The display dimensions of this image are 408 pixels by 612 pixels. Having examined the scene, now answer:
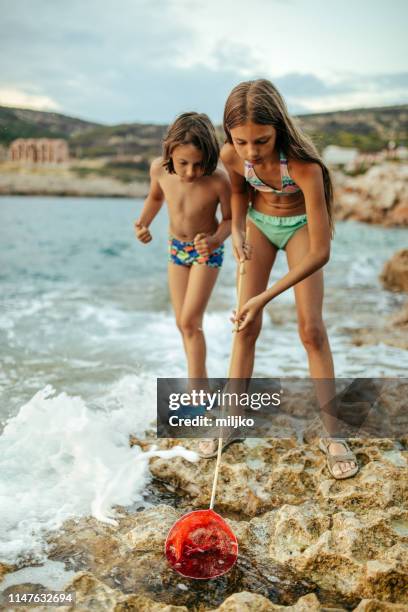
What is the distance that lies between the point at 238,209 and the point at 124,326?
4.15 m

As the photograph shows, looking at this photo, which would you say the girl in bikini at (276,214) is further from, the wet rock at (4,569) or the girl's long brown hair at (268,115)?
the wet rock at (4,569)

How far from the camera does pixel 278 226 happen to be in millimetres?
3129

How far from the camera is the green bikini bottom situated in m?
3.09

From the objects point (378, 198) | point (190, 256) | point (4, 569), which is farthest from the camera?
point (378, 198)

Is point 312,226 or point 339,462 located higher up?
point 312,226

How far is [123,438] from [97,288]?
Result: 7888 mm

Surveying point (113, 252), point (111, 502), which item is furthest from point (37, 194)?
point (111, 502)

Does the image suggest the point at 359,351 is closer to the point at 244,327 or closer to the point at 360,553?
the point at 244,327

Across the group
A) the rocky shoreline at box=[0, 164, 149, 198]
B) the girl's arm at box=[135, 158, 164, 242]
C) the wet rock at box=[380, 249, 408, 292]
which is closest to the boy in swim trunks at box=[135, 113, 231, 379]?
the girl's arm at box=[135, 158, 164, 242]

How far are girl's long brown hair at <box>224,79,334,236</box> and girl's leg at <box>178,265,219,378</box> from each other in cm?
101

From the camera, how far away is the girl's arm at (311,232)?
2.78 metres

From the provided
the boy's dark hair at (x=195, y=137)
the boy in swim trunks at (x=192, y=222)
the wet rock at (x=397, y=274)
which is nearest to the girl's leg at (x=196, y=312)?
the boy in swim trunks at (x=192, y=222)

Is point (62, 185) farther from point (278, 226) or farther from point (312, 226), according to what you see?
point (312, 226)

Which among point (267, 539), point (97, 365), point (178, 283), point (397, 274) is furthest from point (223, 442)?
point (397, 274)
